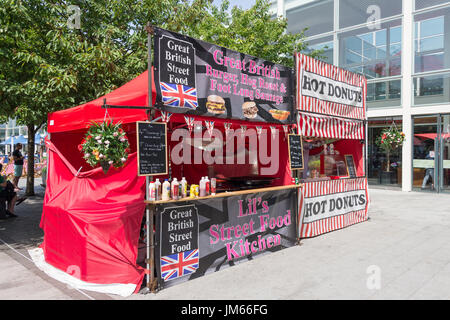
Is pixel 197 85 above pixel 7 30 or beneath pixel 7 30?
beneath

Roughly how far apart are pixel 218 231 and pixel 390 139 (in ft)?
36.9

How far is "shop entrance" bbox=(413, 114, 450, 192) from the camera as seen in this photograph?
13.2 m

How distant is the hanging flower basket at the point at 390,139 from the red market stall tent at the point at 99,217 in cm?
1032

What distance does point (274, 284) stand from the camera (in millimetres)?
4301

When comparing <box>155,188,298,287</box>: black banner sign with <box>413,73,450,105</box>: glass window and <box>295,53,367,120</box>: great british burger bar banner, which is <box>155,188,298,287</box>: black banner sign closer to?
<box>295,53,367,120</box>: great british burger bar banner

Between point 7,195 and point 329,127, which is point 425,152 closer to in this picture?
point 329,127

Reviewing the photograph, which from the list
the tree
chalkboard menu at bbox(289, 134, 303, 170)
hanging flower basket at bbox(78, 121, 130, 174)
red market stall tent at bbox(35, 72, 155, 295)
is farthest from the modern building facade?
hanging flower basket at bbox(78, 121, 130, 174)

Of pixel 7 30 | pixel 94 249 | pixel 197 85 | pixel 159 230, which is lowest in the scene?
pixel 94 249

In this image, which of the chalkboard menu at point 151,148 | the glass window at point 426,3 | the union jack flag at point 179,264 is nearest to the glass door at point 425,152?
the glass window at point 426,3

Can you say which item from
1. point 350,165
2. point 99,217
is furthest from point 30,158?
point 350,165

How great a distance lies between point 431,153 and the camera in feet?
44.3
